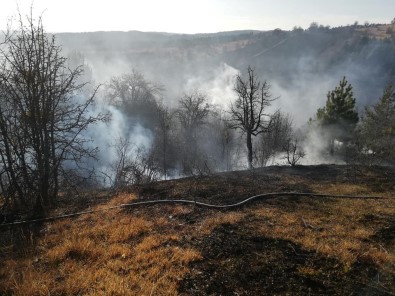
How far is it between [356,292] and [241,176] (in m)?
10.5

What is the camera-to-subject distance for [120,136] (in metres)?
41.3

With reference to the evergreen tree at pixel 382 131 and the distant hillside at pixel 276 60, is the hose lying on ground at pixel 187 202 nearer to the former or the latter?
the evergreen tree at pixel 382 131

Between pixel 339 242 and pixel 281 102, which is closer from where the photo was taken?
pixel 339 242

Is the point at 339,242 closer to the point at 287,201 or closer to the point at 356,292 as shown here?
the point at 356,292

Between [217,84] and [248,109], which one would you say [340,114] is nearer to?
[248,109]

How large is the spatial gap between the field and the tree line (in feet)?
5.31

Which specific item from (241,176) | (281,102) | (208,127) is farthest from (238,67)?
(241,176)

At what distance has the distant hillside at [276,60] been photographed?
305 feet

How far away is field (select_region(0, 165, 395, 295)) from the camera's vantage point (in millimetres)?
5281

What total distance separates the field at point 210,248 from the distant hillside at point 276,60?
71.1 metres

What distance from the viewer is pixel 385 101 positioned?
3256cm

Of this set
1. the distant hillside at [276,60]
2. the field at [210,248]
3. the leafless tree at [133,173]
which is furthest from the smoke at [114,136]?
the field at [210,248]

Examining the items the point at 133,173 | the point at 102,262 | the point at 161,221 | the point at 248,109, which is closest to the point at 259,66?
the point at 248,109

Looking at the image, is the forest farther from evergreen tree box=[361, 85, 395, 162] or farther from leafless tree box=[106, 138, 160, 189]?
evergreen tree box=[361, 85, 395, 162]
